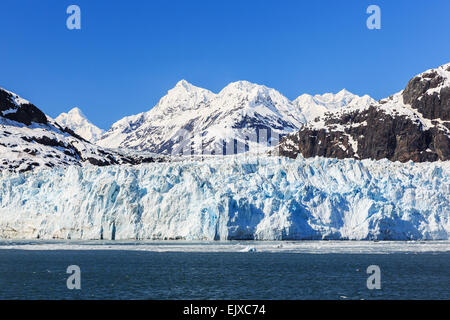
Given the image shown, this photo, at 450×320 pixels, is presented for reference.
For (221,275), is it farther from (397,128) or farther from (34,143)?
(34,143)

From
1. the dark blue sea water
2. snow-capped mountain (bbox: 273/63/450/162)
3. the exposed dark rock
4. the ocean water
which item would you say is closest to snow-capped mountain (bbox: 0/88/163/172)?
the exposed dark rock

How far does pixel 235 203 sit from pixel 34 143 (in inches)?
4035

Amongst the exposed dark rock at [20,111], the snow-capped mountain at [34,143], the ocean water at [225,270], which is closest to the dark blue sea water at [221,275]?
the ocean water at [225,270]

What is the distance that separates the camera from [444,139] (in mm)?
132500

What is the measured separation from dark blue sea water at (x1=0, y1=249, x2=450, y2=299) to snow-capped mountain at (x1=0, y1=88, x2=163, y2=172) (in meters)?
84.8

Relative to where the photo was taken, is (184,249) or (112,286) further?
(184,249)

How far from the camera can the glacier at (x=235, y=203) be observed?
177 feet

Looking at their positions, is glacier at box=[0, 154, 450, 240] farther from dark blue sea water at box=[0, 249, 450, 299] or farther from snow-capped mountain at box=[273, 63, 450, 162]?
snow-capped mountain at box=[273, 63, 450, 162]

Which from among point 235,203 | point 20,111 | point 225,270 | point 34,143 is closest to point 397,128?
point 34,143

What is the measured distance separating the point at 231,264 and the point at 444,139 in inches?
4120

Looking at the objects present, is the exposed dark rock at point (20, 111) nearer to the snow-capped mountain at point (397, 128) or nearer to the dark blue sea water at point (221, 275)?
the snow-capped mountain at point (397, 128)

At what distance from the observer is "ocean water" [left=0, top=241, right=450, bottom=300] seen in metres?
28.8
